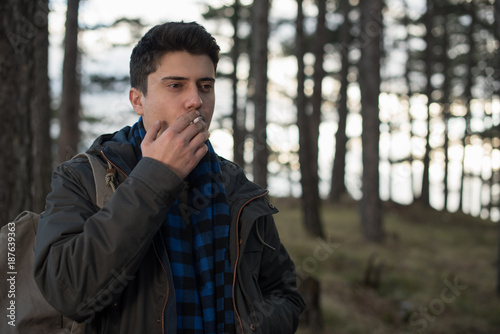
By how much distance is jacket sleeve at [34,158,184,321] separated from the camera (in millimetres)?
1666

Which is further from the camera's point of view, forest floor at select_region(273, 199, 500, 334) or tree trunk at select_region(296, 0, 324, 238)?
tree trunk at select_region(296, 0, 324, 238)

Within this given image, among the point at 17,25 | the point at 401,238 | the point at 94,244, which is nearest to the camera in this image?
the point at 94,244

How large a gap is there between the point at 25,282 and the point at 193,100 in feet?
3.70

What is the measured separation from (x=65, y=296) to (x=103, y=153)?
64 cm

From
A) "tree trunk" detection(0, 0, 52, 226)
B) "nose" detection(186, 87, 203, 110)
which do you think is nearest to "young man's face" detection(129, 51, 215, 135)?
"nose" detection(186, 87, 203, 110)

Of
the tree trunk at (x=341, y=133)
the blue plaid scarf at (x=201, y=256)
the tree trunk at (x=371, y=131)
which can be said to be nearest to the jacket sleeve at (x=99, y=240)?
the blue plaid scarf at (x=201, y=256)

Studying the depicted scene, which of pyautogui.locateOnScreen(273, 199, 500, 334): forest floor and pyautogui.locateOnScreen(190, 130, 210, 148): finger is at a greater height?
pyautogui.locateOnScreen(190, 130, 210, 148): finger

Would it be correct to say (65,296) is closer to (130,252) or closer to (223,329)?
(130,252)

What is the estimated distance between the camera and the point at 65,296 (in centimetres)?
169

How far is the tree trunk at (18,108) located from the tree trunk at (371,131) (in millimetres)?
11745

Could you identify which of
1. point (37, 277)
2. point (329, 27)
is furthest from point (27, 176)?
point (329, 27)

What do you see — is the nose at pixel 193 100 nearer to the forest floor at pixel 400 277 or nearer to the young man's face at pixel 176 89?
the young man's face at pixel 176 89

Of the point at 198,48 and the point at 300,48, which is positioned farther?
the point at 300,48

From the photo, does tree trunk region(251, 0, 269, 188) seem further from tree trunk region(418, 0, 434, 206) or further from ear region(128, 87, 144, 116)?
tree trunk region(418, 0, 434, 206)
